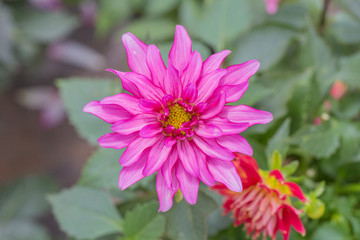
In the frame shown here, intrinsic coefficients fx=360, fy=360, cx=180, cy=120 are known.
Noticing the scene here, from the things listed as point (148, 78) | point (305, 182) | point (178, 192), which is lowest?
point (305, 182)

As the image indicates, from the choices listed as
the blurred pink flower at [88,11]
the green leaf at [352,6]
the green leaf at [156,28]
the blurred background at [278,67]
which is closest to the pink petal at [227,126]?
the blurred background at [278,67]

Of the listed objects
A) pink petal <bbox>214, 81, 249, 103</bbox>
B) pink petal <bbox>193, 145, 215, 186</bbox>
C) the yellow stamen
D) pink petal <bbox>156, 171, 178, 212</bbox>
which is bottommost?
the yellow stamen

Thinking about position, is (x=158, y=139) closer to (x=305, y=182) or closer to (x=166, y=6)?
(x=305, y=182)

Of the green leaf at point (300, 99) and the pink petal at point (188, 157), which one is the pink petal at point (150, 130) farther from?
the green leaf at point (300, 99)

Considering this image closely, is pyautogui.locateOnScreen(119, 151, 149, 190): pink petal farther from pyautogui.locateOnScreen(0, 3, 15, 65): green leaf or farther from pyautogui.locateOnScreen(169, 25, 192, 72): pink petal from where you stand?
pyautogui.locateOnScreen(0, 3, 15, 65): green leaf

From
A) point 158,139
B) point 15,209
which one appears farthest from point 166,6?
point 15,209

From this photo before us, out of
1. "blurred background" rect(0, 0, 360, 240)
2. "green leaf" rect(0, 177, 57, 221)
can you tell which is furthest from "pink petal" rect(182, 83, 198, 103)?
"green leaf" rect(0, 177, 57, 221)
